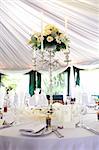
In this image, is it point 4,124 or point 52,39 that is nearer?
point 4,124

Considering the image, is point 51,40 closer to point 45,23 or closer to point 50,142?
point 50,142

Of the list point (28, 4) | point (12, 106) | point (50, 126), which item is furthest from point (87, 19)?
point (50, 126)

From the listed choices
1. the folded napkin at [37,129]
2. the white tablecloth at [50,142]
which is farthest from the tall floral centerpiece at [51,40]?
the white tablecloth at [50,142]

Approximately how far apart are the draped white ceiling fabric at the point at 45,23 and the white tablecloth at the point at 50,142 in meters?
1.40

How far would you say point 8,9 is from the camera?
5.08 meters

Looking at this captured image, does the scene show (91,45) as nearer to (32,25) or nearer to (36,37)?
(32,25)

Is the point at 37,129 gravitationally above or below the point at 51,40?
below

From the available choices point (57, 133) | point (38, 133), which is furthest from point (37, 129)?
point (57, 133)

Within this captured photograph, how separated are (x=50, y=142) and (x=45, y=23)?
4.14 metres

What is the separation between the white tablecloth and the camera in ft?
5.98

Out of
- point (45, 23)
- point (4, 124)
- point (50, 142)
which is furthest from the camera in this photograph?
point (45, 23)

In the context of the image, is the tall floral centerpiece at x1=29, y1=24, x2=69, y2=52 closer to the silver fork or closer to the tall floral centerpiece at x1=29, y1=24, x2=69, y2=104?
the tall floral centerpiece at x1=29, y1=24, x2=69, y2=104

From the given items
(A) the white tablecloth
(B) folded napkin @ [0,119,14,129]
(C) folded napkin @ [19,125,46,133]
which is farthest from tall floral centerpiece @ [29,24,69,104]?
(A) the white tablecloth

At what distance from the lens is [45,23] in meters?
5.61
